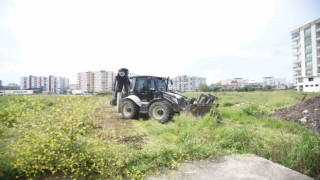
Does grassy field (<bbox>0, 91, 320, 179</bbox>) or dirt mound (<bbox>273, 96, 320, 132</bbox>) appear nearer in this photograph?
grassy field (<bbox>0, 91, 320, 179</bbox>)

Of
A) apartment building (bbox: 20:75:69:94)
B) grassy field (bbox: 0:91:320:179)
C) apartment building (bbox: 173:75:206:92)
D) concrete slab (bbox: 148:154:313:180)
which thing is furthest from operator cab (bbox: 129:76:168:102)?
apartment building (bbox: 173:75:206:92)

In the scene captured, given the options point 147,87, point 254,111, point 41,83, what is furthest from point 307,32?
point 41,83

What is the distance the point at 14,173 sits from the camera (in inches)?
103

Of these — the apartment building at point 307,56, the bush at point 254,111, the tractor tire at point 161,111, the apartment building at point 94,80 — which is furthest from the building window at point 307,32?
the apartment building at point 94,80

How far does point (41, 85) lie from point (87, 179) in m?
111

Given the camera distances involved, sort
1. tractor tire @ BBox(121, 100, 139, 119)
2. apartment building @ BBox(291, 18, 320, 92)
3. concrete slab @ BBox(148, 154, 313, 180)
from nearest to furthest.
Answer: concrete slab @ BBox(148, 154, 313, 180), tractor tire @ BBox(121, 100, 139, 119), apartment building @ BBox(291, 18, 320, 92)

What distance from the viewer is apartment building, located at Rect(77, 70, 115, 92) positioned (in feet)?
298

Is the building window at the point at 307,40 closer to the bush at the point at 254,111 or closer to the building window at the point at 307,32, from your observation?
the building window at the point at 307,32

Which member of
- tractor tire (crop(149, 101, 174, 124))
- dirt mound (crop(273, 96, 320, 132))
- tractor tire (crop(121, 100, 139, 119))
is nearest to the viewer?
tractor tire (crop(149, 101, 174, 124))

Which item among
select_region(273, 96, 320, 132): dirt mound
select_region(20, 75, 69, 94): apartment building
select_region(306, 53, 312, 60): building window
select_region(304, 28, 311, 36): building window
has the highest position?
select_region(304, 28, 311, 36): building window

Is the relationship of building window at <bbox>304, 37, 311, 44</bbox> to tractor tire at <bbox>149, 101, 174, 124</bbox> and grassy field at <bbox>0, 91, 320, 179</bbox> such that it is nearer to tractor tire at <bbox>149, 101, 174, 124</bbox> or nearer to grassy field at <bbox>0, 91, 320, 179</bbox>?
tractor tire at <bbox>149, 101, 174, 124</bbox>

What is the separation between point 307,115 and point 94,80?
94.5m

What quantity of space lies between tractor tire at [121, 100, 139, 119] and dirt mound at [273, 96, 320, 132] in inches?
281

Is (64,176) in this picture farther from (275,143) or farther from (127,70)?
(127,70)
